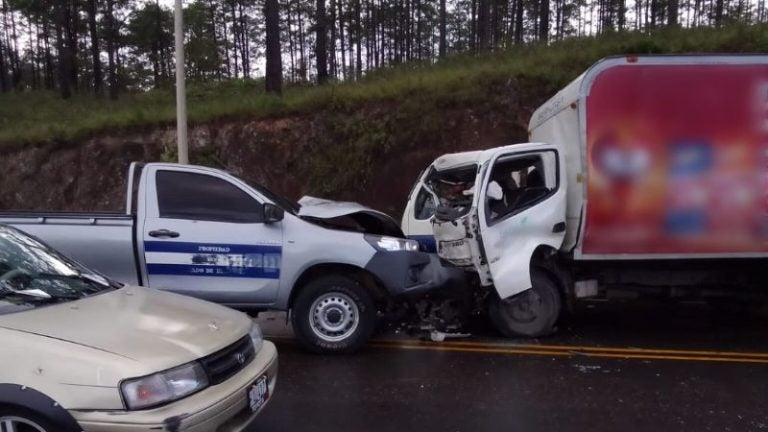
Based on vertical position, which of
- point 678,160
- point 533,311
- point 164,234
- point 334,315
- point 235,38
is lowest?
point 533,311

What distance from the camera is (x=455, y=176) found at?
825 centimetres

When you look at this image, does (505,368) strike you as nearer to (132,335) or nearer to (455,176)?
(455,176)

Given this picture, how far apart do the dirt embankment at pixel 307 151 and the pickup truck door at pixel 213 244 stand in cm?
793

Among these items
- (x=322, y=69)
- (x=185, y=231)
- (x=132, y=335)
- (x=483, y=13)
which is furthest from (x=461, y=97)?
(x=483, y=13)

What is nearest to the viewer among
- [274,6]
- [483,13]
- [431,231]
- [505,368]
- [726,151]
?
[505,368]

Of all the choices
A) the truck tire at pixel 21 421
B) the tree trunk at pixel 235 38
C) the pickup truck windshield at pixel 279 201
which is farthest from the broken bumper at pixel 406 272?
the tree trunk at pixel 235 38

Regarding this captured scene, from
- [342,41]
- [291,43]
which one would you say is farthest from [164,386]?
[291,43]

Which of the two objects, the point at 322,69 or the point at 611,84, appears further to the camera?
the point at 322,69

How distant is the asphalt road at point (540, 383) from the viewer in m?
4.62

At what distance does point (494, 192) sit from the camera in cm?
685

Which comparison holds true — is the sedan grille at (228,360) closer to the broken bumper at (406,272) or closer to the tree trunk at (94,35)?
the broken bumper at (406,272)

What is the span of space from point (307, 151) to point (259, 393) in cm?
1178

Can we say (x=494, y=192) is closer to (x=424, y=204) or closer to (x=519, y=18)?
(x=424, y=204)

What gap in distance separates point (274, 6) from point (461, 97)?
683 cm
